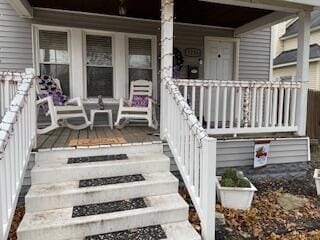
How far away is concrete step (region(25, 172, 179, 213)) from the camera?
8.10 feet

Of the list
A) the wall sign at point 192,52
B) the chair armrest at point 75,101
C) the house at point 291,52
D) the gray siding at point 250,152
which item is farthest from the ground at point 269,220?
the house at point 291,52

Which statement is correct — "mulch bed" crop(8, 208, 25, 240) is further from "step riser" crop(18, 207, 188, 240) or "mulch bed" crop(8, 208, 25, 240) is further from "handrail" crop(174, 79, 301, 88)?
"handrail" crop(174, 79, 301, 88)

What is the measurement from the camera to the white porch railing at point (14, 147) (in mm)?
1989

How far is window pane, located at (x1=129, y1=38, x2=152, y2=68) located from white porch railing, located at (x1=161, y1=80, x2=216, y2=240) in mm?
2354

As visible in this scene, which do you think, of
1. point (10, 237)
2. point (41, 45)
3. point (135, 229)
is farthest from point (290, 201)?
point (41, 45)

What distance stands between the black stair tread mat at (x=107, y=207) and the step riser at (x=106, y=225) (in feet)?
0.43

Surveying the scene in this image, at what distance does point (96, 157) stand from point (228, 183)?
1.60 meters

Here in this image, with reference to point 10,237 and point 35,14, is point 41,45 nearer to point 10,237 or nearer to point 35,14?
point 35,14

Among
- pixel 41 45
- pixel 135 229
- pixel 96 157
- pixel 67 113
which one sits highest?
pixel 41 45

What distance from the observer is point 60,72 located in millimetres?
5359

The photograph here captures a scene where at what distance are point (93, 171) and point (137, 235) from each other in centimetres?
88

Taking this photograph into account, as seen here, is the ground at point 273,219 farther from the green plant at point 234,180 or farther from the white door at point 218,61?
the white door at point 218,61

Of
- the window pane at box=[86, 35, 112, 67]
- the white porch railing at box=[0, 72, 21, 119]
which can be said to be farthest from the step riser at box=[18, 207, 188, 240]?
the window pane at box=[86, 35, 112, 67]

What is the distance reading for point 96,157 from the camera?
3184 mm
